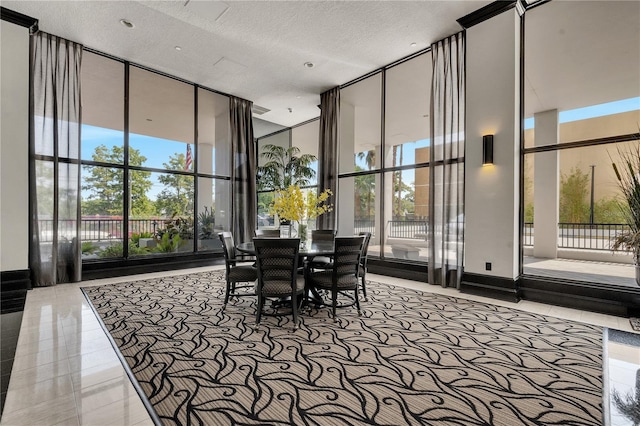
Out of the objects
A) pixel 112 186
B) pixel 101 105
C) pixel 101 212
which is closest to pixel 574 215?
pixel 112 186

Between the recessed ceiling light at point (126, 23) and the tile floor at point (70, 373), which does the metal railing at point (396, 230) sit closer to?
the tile floor at point (70, 373)

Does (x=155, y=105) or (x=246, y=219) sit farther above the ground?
(x=155, y=105)

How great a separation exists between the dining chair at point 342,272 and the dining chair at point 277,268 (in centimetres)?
42

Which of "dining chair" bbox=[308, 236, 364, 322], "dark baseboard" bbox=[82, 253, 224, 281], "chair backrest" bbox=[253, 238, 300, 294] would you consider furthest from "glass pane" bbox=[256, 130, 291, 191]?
"chair backrest" bbox=[253, 238, 300, 294]

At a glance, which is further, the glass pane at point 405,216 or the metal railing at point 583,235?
the metal railing at point 583,235

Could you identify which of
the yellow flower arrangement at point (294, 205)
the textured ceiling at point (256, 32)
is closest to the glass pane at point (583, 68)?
the textured ceiling at point (256, 32)

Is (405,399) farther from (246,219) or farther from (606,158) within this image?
(606,158)

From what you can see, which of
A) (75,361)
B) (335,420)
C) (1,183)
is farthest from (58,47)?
(335,420)

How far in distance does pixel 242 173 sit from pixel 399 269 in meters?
4.56

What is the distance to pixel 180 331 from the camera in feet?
9.69

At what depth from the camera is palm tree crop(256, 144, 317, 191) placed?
795cm

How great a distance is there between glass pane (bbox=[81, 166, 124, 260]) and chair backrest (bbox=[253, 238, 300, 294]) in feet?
13.8

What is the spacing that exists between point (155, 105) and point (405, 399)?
7.05 m

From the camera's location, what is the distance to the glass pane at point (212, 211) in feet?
22.9
